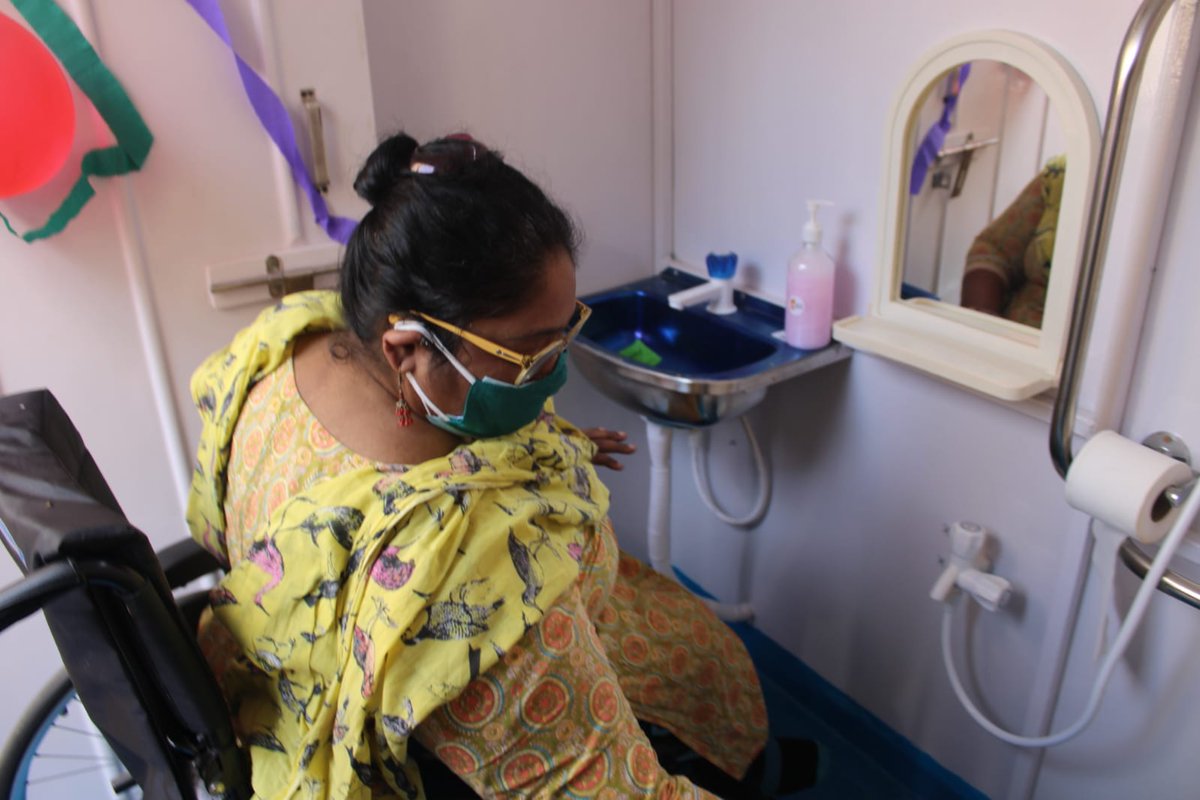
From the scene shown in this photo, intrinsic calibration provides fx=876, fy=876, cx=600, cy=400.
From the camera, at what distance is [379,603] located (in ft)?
2.65

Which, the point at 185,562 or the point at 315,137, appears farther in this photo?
the point at 315,137

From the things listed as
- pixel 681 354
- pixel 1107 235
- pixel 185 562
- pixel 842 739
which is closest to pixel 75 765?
pixel 185 562

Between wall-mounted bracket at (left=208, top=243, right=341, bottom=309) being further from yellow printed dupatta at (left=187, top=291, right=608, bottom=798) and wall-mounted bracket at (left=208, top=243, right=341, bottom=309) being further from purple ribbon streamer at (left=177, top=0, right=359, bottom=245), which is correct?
yellow printed dupatta at (left=187, top=291, right=608, bottom=798)

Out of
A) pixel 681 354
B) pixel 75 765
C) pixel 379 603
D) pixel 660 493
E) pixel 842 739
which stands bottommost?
pixel 842 739

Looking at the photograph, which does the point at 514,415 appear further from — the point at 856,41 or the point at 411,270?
the point at 856,41

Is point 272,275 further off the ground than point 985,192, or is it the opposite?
point 985,192

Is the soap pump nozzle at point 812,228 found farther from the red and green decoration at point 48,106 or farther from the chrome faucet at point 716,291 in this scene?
the red and green decoration at point 48,106

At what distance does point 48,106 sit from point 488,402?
734 millimetres

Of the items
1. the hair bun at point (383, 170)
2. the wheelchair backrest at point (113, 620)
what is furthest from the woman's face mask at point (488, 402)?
the wheelchair backrest at point (113, 620)

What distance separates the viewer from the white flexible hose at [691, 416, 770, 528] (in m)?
1.84

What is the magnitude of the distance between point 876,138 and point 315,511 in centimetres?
108

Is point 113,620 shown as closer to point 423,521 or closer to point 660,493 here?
point 423,521

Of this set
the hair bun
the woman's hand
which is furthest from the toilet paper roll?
the hair bun

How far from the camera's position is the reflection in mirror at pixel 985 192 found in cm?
125
